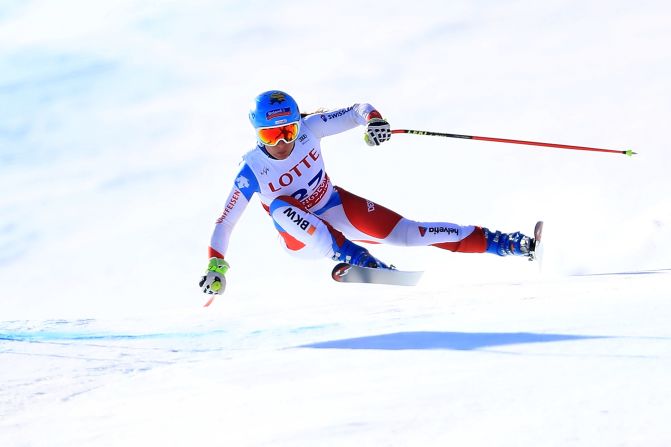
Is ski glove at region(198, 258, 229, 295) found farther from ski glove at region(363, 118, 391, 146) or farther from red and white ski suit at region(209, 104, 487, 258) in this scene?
ski glove at region(363, 118, 391, 146)

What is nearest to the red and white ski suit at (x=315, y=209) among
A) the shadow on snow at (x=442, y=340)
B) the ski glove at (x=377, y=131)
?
the ski glove at (x=377, y=131)

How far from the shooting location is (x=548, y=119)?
13898 mm

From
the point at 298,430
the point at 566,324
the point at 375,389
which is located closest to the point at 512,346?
the point at 566,324

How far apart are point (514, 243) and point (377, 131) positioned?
4.18ft

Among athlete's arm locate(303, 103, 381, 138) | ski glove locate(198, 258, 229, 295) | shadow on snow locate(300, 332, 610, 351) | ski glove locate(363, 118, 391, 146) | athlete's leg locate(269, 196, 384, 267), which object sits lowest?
shadow on snow locate(300, 332, 610, 351)

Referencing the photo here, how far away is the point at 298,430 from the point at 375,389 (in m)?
0.49

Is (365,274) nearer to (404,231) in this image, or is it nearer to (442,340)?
(404,231)

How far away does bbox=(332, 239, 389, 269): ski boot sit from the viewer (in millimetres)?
6895

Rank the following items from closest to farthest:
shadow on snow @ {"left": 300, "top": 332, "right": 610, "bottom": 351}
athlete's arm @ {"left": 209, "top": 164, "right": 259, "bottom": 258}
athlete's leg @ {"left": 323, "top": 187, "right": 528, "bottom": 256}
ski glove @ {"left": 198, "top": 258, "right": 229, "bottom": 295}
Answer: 1. shadow on snow @ {"left": 300, "top": 332, "right": 610, "bottom": 351}
2. ski glove @ {"left": 198, "top": 258, "right": 229, "bottom": 295}
3. athlete's arm @ {"left": 209, "top": 164, "right": 259, "bottom": 258}
4. athlete's leg @ {"left": 323, "top": 187, "right": 528, "bottom": 256}

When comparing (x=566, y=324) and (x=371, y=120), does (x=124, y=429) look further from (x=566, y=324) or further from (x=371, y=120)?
(x=371, y=120)

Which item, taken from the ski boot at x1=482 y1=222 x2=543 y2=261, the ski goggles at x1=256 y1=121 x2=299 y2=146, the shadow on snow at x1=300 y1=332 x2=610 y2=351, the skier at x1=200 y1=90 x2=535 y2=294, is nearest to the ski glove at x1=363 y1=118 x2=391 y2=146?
the skier at x1=200 y1=90 x2=535 y2=294

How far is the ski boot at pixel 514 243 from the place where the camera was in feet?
23.0

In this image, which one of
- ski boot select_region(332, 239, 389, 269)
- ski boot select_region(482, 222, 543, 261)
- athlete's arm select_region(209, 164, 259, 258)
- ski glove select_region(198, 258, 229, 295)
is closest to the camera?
ski glove select_region(198, 258, 229, 295)

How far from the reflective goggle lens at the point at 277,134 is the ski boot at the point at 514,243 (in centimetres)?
158
